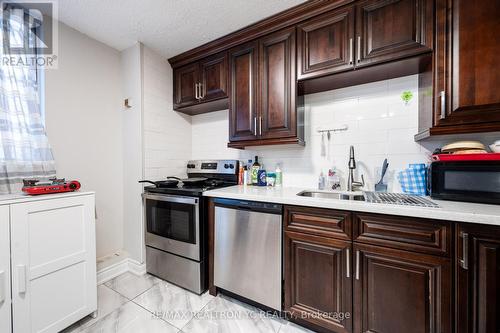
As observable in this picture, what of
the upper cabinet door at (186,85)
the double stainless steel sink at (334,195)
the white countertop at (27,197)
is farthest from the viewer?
the upper cabinet door at (186,85)

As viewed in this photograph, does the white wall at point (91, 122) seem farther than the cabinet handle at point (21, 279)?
Yes

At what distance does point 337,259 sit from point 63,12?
2.83 meters

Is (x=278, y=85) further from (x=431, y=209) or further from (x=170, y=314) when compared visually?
(x=170, y=314)

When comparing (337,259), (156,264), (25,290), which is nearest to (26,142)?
(25,290)

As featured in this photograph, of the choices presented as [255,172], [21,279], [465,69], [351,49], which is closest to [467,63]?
[465,69]

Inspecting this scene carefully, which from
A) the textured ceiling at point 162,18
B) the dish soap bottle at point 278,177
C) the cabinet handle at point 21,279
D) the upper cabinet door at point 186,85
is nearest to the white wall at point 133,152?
the textured ceiling at point 162,18

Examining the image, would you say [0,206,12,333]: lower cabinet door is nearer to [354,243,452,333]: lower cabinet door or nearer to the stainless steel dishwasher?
the stainless steel dishwasher

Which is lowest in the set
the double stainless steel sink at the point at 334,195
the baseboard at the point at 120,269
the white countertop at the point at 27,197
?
the baseboard at the point at 120,269

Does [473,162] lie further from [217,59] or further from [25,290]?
[25,290]

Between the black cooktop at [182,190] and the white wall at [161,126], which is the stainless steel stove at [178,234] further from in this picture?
the white wall at [161,126]

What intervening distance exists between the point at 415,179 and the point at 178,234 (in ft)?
6.43

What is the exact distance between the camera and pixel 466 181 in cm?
112

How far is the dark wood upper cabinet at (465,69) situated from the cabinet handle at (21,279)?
2583 mm

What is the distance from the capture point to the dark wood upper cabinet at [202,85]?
2.04 metres
